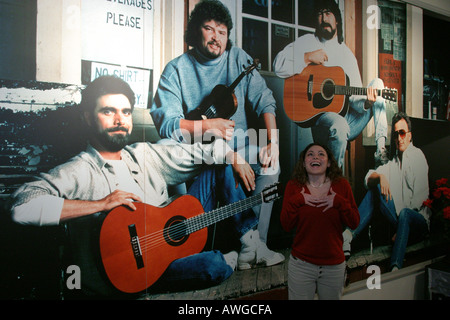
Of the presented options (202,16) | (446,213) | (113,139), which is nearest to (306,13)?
(202,16)

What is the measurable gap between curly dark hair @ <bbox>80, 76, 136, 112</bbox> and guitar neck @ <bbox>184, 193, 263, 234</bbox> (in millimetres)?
886

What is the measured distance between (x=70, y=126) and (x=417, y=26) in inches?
149

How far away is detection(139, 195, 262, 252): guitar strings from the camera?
78.0 inches

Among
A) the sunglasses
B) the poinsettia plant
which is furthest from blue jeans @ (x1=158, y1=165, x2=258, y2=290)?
the poinsettia plant

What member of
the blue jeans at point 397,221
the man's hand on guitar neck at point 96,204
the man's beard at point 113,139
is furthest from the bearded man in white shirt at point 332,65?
the man's hand on guitar neck at point 96,204

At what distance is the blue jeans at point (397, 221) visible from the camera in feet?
10.1

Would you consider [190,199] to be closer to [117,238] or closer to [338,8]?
[117,238]

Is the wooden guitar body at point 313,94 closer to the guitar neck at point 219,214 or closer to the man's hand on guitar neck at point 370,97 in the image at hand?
the man's hand on guitar neck at point 370,97

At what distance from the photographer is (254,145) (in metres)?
2.41

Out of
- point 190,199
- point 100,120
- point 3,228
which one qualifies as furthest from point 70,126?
point 190,199

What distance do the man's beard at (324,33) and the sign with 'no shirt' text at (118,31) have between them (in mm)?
1515

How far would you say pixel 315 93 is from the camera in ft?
8.95

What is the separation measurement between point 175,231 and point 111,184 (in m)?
0.53

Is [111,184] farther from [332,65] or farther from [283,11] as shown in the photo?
[332,65]
